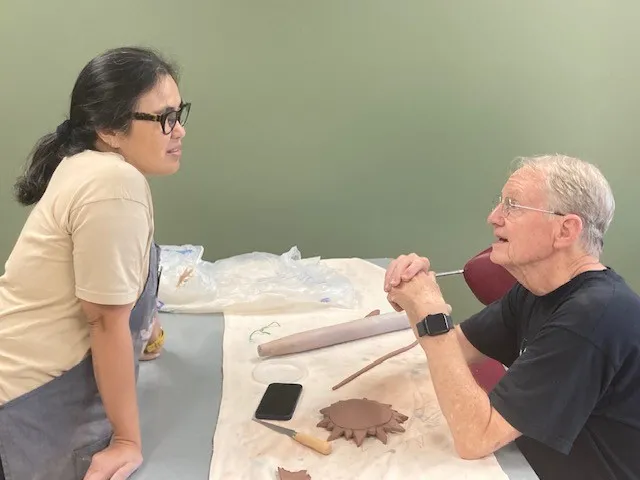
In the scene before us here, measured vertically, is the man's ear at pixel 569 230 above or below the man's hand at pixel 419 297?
above

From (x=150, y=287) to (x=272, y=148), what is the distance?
4.08 ft

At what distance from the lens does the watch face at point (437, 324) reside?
128cm

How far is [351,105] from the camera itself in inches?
98.3

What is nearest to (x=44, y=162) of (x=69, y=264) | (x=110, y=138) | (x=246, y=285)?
(x=110, y=138)

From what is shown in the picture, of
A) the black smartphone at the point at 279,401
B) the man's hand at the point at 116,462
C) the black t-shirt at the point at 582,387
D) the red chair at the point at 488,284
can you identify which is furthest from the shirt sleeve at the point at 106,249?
the red chair at the point at 488,284

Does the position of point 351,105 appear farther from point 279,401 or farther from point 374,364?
point 279,401

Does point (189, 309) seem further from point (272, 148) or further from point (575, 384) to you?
point (575, 384)

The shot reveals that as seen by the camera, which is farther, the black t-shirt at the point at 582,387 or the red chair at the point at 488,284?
the red chair at the point at 488,284

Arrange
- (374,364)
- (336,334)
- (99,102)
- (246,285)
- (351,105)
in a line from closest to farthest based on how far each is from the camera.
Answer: (99,102), (374,364), (336,334), (246,285), (351,105)

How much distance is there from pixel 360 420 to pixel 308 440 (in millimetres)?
123

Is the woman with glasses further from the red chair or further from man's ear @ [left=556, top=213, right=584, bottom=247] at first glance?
the red chair

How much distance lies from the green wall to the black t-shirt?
1354mm

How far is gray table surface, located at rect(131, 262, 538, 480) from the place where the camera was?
118 centimetres

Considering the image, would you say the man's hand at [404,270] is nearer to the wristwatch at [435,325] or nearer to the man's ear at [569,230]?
the wristwatch at [435,325]
